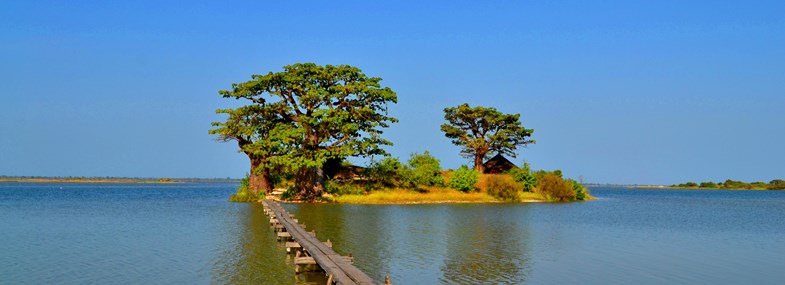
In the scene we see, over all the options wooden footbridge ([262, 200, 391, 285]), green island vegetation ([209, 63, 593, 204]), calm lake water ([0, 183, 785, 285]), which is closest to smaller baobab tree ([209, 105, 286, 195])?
green island vegetation ([209, 63, 593, 204])

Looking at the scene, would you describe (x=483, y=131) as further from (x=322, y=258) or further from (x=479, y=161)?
(x=322, y=258)

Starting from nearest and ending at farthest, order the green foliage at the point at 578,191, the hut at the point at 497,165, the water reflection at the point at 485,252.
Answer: the water reflection at the point at 485,252 → the green foliage at the point at 578,191 → the hut at the point at 497,165

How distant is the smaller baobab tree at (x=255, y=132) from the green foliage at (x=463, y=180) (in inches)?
736

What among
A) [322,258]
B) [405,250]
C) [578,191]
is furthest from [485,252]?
[578,191]

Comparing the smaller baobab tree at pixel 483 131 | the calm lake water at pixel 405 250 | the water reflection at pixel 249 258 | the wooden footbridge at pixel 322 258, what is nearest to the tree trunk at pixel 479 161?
the smaller baobab tree at pixel 483 131

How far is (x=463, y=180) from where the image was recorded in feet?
216

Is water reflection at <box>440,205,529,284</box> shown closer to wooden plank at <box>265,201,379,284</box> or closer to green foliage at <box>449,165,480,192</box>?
wooden plank at <box>265,201,379,284</box>

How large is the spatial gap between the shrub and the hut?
704cm

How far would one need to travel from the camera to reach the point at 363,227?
33.9 m

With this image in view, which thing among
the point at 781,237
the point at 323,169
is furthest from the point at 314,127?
the point at 781,237

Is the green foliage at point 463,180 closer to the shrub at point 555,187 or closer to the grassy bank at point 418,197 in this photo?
the grassy bank at point 418,197

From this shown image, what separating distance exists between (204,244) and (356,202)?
31.9 meters

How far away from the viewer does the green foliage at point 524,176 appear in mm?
70694

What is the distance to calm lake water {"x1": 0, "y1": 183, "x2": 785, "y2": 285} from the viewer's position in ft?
63.7
